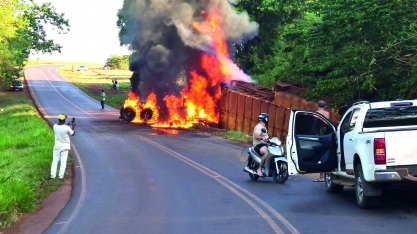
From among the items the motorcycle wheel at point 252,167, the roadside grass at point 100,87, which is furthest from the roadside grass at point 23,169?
the roadside grass at point 100,87

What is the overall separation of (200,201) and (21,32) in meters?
42.6

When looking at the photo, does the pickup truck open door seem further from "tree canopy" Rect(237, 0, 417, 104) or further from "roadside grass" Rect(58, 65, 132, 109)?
"roadside grass" Rect(58, 65, 132, 109)

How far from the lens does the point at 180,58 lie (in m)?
36.4

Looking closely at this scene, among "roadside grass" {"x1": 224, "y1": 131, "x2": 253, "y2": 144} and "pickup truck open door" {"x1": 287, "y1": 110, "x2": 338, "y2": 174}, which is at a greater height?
"pickup truck open door" {"x1": 287, "y1": 110, "x2": 338, "y2": 174}

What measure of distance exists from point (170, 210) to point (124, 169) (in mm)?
6290

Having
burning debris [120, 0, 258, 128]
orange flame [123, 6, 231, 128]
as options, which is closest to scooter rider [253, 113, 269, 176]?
orange flame [123, 6, 231, 128]

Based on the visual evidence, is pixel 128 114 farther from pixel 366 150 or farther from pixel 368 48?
pixel 366 150

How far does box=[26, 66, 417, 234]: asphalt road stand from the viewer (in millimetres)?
8828

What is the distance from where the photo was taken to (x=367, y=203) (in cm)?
974

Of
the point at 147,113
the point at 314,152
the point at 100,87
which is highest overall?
the point at 100,87

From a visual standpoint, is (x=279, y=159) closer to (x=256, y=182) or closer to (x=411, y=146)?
(x=256, y=182)

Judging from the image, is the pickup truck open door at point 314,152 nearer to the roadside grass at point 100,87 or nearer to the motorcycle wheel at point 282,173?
the motorcycle wheel at point 282,173

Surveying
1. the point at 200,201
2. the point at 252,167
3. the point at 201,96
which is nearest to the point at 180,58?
the point at 201,96

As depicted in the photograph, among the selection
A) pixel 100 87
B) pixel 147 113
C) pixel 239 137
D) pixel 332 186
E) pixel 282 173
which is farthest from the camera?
pixel 100 87
